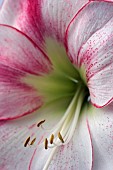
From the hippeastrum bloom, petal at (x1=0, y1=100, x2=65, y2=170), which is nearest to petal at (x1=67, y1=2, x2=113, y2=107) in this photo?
the hippeastrum bloom

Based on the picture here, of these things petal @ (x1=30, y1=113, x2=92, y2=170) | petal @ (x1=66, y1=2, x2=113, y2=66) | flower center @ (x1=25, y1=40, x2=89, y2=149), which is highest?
petal @ (x1=66, y1=2, x2=113, y2=66)

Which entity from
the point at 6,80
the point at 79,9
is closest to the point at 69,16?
the point at 79,9

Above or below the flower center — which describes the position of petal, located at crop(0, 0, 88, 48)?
above

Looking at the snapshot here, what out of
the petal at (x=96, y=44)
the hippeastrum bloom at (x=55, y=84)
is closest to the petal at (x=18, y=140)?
the hippeastrum bloom at (x=55, y=84)

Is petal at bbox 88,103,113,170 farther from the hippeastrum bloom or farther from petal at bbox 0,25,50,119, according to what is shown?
petal at bbox 0,25,50,119

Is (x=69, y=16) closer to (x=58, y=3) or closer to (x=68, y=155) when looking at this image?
(x=58, y=3)

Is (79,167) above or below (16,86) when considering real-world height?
below

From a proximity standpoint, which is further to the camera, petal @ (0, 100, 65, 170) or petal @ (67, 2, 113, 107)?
petal @ (0, 100, 65, 170)

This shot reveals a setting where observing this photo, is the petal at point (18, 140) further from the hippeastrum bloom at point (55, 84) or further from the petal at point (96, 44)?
the petal at point (96, 44)
